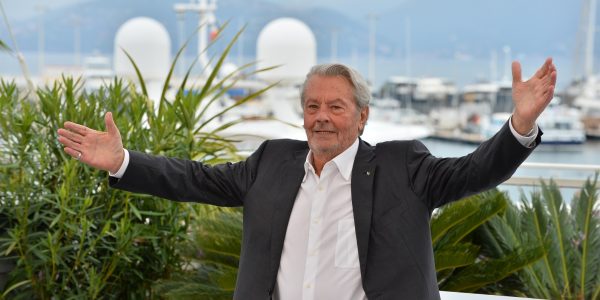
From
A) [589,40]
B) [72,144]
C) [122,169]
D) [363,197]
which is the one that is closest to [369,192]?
[363,197]

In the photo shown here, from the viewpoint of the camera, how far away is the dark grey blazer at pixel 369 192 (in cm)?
188

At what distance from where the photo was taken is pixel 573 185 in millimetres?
4449

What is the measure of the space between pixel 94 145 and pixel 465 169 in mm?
853

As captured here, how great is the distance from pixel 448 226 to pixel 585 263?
26.1 inches

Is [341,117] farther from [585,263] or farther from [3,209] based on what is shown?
[585,263]

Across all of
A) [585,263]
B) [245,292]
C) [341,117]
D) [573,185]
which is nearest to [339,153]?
[341,117]

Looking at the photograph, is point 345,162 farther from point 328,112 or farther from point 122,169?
point 122,169

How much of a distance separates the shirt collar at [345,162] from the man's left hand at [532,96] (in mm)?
448

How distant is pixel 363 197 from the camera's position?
1948mm

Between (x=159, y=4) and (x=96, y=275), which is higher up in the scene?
(x=159, y=4)

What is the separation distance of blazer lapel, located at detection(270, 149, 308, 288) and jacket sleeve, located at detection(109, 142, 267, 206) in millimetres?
108

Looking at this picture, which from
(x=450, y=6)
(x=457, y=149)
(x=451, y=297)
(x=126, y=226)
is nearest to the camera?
(x=451, y=297)

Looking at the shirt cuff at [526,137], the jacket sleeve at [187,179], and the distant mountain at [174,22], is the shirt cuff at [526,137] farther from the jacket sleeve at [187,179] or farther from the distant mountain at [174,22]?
the distant mountain at [174,22]

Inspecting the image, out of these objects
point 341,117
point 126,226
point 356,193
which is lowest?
point 126,226
